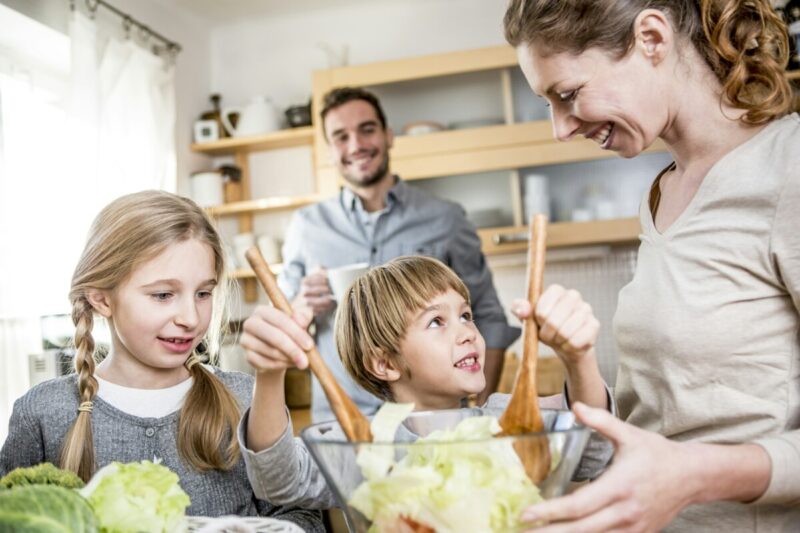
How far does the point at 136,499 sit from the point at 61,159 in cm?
245

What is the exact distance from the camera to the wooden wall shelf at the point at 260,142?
12.5 feet

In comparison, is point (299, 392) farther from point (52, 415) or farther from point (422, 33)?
point (52, 415)

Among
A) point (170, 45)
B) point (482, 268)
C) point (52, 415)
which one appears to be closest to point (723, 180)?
point (52, 415)

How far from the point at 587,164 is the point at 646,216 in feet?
8.38

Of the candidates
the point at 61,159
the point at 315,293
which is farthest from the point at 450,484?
the point at 61,159

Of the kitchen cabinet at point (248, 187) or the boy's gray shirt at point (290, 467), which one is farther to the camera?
the kitchen cabinet at point (248, 187)

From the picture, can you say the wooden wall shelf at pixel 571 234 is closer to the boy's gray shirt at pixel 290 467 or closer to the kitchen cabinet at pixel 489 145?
the kitchen cabinet at pixel 489 145

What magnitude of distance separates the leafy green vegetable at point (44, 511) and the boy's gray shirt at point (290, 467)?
25 centimetres

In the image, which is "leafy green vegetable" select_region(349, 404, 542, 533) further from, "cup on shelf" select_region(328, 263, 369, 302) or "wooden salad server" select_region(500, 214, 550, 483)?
"cup on shelf" select_region(328, 263, 369, 302)

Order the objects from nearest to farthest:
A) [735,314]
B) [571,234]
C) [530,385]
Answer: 1. [530,385]
2. [735,314]
3. [571,234]

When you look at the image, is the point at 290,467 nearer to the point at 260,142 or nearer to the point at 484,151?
the point at 484,151

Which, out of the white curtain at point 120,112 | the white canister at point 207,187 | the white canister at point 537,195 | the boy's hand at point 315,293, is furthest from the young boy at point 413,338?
the white canister at point 207,187

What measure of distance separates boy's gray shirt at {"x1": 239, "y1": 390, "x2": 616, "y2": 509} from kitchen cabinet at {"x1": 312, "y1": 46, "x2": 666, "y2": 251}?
2.54 metres

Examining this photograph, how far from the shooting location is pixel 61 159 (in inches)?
114
